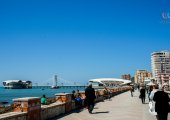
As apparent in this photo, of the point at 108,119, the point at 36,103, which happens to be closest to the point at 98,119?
the point at 108,119

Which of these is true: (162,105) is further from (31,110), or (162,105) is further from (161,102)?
(31,110)

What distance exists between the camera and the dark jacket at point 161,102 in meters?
9.19

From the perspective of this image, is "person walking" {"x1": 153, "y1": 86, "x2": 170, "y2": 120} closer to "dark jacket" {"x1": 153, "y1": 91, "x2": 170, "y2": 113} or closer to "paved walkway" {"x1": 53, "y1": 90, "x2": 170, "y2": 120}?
"dark jacket" {"x1": 153, "y1": 91, "x2": 170, "y2": 113}

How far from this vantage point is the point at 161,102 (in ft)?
30.3

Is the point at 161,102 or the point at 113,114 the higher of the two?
the point at 161,102

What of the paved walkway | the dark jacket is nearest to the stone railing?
the paved walkway

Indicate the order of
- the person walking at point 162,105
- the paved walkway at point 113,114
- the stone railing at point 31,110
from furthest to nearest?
1. the paved walkway at point 113,114
2. the stone railing at point 31,110
3. the person walking at point 162,105

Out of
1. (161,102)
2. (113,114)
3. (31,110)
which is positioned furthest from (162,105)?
(113,114)

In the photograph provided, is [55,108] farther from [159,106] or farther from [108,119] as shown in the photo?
[159,106]

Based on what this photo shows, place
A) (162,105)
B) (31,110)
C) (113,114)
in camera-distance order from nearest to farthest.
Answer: (162,105) < (31,110) < (113,114)

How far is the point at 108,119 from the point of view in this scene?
1248 centimetres

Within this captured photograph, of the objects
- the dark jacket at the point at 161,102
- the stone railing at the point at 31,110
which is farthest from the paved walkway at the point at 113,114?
the dark jacket at the point at 161,102

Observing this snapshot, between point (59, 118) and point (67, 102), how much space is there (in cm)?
294

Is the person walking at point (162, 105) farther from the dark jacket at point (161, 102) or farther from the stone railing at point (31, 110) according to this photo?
the stone railing at point (31, 110)
